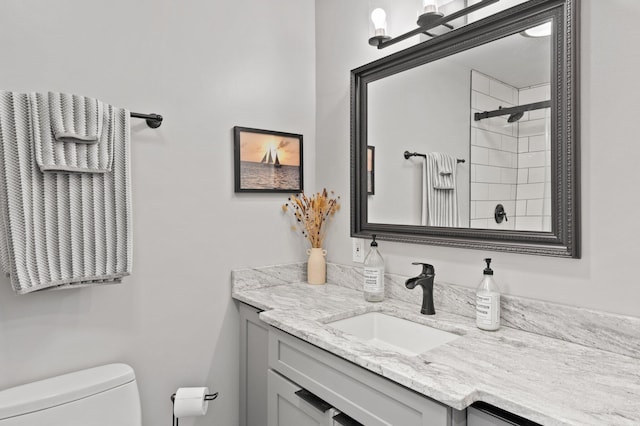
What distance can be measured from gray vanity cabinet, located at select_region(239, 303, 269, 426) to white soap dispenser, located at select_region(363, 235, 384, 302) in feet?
1.48

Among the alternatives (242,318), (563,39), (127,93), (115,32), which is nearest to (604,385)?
(563,39)

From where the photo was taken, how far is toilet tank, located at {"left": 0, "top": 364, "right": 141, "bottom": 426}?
118 centimetres

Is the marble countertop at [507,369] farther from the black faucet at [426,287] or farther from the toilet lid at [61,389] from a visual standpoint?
the toilet lid at [61,389]

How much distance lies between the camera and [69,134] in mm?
1234

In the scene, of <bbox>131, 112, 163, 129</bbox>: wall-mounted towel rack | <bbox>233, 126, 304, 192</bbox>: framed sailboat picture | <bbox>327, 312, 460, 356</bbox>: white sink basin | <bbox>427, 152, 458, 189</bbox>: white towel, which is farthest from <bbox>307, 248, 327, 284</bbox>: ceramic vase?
<bbox>131, 112, 163, 129</bbox>: wall-mounted towel rack

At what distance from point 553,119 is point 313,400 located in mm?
1163

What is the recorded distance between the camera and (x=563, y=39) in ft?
3.77

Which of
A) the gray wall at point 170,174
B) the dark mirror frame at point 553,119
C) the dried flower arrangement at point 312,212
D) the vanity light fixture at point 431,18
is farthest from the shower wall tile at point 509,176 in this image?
the gray wall at point 170,174

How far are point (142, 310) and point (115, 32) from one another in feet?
3.59

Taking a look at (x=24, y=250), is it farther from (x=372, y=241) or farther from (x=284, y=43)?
(x=284, y=43)

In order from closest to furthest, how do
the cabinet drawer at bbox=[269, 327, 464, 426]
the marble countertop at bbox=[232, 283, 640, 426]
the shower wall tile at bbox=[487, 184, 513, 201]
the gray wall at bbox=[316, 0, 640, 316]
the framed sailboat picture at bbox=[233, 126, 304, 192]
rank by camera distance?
the marble countertop at bbox=[232, 283, 640, 426], the cabinet drawer at bbox=[269, 327, 464, 426], the gray wall at bbox=[316, 0, 640, 316], the shower wall tile at bbox=[487, 184, 513, 201], the framed sailboat picture at bbox=[233, 126, 304, 192]

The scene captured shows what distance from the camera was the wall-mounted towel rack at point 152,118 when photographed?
147cm

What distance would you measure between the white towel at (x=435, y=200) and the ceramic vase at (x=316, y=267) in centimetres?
60

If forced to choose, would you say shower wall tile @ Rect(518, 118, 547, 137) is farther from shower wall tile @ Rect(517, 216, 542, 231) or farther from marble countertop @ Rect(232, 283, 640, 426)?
marble countertop @ Rect(232, 283, 640, 426)
